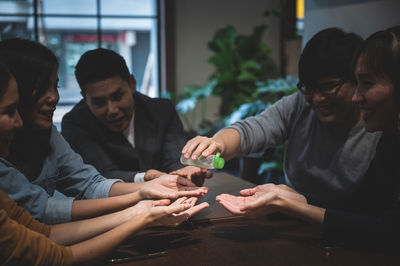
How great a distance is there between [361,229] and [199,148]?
0.60 meters

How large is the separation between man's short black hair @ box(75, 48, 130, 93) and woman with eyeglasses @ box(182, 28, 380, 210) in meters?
0.49

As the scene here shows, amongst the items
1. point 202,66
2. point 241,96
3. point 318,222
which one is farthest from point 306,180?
point 202,66

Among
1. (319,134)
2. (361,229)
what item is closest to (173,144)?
(319,134)

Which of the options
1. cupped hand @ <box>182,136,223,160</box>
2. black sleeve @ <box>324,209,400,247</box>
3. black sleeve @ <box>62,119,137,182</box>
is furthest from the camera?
black sleeve @ <box>62,119,137,182</box>

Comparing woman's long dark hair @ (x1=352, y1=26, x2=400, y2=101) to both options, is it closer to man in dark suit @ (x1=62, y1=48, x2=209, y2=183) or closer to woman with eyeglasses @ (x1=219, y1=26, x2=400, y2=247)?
woman with eyeglasses @ (x1=219, y1=26, x2=400, y2=247)

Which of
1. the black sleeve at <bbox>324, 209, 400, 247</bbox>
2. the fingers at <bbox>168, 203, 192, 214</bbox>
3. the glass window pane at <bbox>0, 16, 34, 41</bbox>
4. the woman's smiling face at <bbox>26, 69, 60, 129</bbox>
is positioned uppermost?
the glass window pane at <bbox>0, 16, 34, 41</bbox>

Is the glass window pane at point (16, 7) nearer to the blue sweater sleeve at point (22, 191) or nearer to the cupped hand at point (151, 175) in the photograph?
the cupped hand at point (151, 175)

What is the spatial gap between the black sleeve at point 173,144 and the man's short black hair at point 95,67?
0.48m

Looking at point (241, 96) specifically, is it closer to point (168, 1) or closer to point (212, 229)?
point (168, 1)

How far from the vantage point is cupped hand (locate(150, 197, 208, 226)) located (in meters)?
1.11

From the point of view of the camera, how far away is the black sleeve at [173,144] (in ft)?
6.29

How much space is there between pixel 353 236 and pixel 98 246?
2.40 feet

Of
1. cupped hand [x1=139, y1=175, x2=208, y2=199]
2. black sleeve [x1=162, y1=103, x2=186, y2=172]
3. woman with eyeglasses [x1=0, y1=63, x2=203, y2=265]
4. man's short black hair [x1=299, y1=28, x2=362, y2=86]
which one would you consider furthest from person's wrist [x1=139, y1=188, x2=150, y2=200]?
man's short black hair [x1=299, y1=28, x2=362, y2=86]

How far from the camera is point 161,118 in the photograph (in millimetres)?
1978
